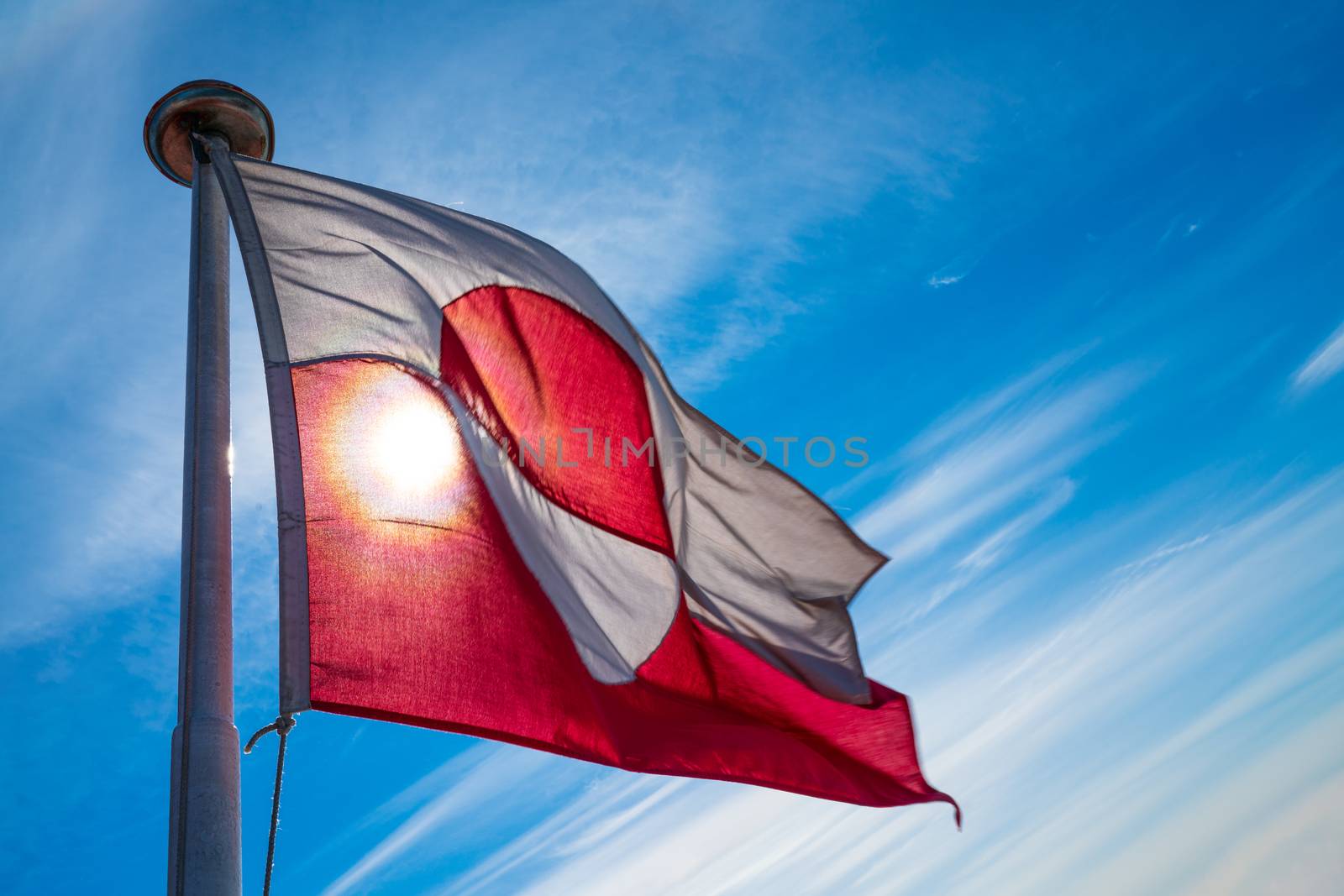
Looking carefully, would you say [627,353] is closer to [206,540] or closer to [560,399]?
[560,399]

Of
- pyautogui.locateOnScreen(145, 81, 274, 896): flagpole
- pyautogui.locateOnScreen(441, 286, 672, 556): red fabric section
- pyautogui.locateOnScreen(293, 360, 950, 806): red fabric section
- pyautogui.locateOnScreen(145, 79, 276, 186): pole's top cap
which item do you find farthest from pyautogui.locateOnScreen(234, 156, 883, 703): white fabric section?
pyautogui.locateOnScreen(145, 79, 276, 186): pole's top cap

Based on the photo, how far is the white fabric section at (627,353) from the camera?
313 inches

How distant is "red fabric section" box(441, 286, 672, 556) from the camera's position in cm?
854

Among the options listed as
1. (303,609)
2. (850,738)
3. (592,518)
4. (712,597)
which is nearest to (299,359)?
(303,609)

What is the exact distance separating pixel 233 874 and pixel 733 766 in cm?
340

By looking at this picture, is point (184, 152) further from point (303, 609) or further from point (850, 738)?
point (850, 738)

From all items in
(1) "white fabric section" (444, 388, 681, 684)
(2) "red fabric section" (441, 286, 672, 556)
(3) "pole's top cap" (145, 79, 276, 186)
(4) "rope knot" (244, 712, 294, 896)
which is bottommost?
(4) "rope knot" (244, 712, 294, 896)

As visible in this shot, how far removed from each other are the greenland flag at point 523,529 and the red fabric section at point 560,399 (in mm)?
Result: 20

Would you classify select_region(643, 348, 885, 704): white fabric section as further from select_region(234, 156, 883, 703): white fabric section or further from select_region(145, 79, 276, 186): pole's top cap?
select_region(145, 79, 276, 186): pole's top cap

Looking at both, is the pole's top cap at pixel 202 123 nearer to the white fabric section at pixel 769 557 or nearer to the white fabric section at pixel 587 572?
the white fabric section at pixel 587 572

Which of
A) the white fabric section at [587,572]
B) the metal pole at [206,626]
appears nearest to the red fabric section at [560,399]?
the white fabric section at [587,572]

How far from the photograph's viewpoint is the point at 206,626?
20.5ft

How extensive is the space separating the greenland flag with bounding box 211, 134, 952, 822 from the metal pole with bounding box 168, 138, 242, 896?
381 mm

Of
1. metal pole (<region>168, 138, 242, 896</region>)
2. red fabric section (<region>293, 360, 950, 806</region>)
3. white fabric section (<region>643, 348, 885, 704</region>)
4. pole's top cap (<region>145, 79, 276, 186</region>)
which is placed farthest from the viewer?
white fabric section (<region>643, 348, 885, 704</region>)
